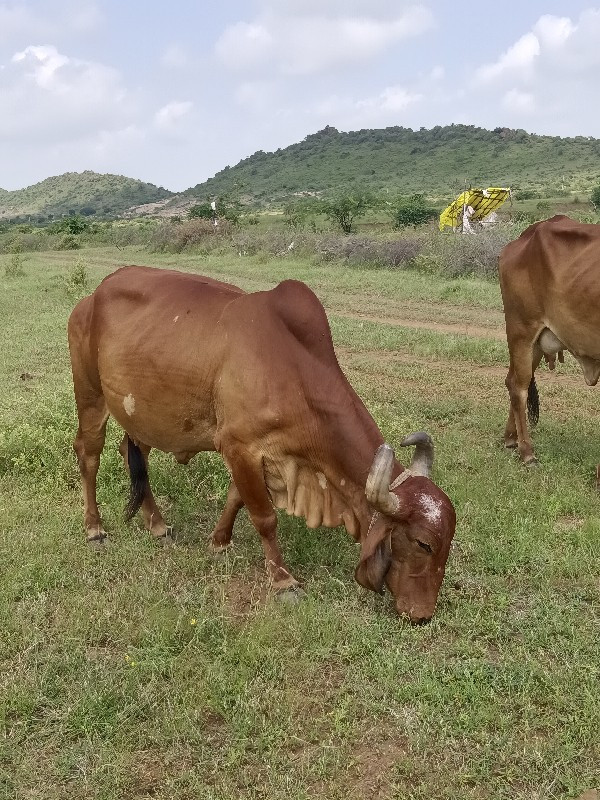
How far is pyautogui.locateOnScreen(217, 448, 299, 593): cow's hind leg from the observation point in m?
4.27

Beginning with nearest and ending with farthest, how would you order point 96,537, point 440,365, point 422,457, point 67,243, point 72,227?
point 422,457, point 96,537, point 440,365, point 67,243, point 72,227

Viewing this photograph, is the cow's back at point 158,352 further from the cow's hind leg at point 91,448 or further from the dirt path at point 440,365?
the dirt path at point 440,365

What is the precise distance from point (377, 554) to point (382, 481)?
49cm

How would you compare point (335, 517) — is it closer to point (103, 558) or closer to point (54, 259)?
point (103, 558)

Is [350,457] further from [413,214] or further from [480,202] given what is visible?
[413,214]

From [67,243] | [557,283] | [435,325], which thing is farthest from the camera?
[67,243]

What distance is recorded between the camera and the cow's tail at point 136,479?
518 cm

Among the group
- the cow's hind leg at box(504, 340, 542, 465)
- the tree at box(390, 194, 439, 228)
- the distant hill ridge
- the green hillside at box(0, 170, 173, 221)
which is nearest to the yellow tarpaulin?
the tree at box(390, 194, 439, 228)

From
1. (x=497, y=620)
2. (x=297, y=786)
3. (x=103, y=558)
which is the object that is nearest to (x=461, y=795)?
(x=297, y=786)

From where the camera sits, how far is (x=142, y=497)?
17.0 ft

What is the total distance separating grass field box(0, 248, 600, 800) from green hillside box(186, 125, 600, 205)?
147 feet

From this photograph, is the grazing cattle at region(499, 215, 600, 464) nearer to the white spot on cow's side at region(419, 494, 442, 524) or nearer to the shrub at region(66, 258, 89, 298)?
the white spot on cow's side at region(419, 494, 442, 524)

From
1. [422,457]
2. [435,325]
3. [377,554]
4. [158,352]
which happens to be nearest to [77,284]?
[435,325]

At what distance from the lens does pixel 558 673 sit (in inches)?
139
